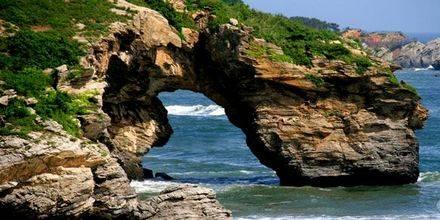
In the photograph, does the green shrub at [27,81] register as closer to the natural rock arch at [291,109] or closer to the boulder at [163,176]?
the natural rock arch at [291,109]

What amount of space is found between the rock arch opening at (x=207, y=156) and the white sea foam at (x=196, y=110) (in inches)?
66.5

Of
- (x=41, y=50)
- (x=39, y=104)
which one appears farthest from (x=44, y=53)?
(x=39, y=104)

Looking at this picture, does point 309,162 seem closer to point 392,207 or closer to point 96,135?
point 392,207

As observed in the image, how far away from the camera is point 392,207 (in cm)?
3061

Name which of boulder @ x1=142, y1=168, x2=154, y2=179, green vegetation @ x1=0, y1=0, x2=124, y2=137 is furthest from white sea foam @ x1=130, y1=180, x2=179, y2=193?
green vegetation @ x1=0, y1=0, x2=124, y2=137

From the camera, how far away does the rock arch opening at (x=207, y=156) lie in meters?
38.1

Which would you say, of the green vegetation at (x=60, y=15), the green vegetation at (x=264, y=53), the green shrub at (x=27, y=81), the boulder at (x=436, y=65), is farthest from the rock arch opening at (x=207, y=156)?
the boulder at (x=436, y=65)

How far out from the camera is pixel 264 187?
3438cm

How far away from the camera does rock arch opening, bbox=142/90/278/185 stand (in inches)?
1501

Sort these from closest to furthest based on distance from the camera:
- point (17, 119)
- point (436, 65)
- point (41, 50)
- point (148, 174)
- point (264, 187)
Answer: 1. point (17, 119)
2. point (41, 50)
3. point (264, 187)
4. point (148, 174)
5. point (436, 65)

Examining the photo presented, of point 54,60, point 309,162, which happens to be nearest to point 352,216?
point 309,162

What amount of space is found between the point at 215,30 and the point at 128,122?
→ 4.96 meters

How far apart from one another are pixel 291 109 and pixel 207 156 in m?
12.5

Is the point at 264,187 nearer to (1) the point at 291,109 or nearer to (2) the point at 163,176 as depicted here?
(1) the point at 291,109
